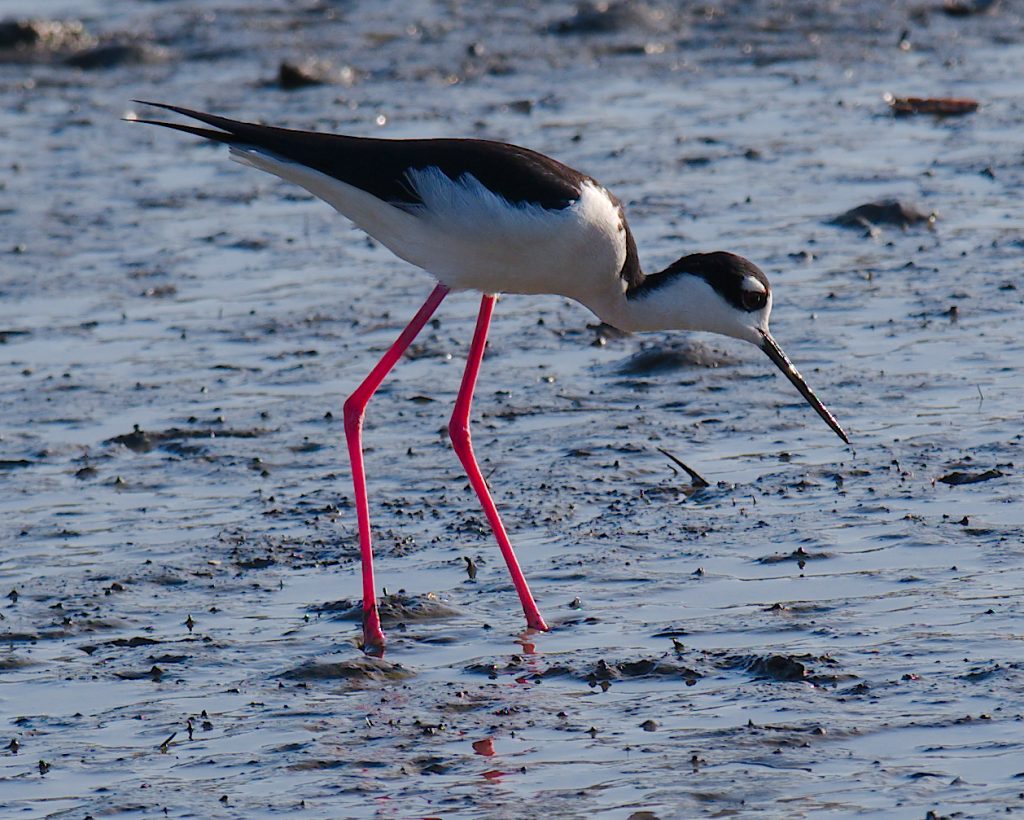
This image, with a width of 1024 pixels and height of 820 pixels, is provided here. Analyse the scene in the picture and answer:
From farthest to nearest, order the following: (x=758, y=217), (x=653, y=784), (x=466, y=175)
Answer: (x=758, y=217) < (x=466, y=175) < (x=653, y=784)

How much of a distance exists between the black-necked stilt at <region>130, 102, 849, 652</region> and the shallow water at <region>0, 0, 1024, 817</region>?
1.42 feet

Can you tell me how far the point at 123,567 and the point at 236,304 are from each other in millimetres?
2898

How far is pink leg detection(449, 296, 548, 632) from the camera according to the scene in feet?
18.2

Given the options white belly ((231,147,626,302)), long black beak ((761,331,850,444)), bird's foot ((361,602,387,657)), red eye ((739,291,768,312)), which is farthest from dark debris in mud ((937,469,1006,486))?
bird's foot ((361,602,387,657))

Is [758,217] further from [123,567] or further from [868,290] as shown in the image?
[123,567]

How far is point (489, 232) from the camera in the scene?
5.76m

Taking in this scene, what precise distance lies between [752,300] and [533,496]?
1.04 metres

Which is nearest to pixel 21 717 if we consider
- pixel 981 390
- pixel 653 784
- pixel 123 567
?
pixel 123 567

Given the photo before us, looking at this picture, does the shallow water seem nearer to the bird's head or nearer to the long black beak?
the long black beak

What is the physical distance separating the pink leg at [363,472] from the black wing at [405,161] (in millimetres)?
421

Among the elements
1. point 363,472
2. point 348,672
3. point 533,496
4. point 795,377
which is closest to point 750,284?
point 795,377

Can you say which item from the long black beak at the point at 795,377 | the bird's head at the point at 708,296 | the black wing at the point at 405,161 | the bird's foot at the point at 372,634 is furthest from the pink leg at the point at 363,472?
the long black beak at the point at 795,377

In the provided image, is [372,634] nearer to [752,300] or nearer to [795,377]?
[752,300]

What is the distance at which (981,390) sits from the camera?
23.1 ft
